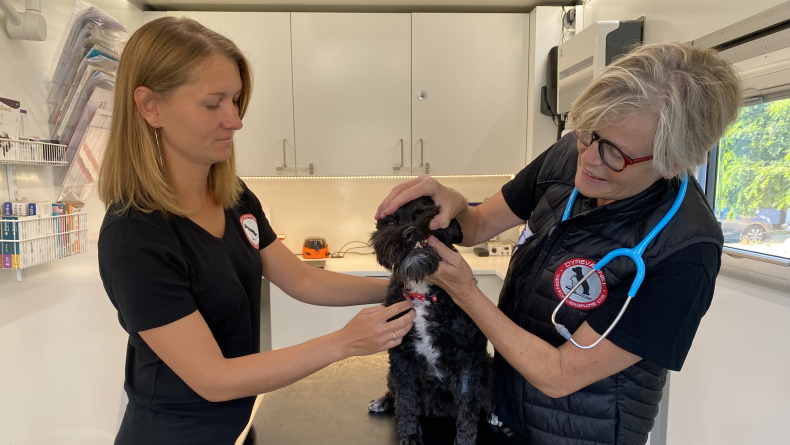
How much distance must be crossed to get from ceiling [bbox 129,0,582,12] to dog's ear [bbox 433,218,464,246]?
8.64 ft

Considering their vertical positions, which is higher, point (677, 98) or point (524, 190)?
point (677, 98)

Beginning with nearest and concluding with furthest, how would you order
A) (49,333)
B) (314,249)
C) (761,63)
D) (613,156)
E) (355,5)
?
(613,156)
(761,63)
(49,333)
(355,5)
(314,249)

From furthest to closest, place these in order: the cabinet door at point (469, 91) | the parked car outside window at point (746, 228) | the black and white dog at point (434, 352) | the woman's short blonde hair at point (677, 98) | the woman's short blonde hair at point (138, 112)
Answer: the cabinet door at point (469, 91)
the parked car outside window at point (746, 228)
the black and white dog at point (434, 352)
the woman's short blonde hair at point (138, 112)
the woman's short blonde hair at point (677, 98)

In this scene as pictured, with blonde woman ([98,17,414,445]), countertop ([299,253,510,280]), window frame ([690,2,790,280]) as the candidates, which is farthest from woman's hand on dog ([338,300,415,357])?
countertop ([299,253,510,280])

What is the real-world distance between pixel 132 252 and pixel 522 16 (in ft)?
11.2

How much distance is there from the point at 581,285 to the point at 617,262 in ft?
0.34

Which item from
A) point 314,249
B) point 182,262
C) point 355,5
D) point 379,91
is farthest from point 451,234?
point 355,5

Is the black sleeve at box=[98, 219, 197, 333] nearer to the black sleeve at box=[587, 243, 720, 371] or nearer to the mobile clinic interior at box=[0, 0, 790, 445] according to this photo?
the black sleeve at box=[587, 243, 720, 371]

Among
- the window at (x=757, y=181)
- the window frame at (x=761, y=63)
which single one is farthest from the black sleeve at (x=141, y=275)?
the window at (x=757, y=181)

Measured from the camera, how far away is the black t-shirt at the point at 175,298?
1040mm

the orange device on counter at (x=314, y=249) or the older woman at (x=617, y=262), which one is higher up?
the older woman at (x=617, y=262)

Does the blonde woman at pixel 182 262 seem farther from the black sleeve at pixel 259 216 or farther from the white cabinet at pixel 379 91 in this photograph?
the white cabinet at pixel 379 91

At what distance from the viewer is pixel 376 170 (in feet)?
12.1

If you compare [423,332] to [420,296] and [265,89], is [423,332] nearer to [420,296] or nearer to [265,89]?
[420,296]
